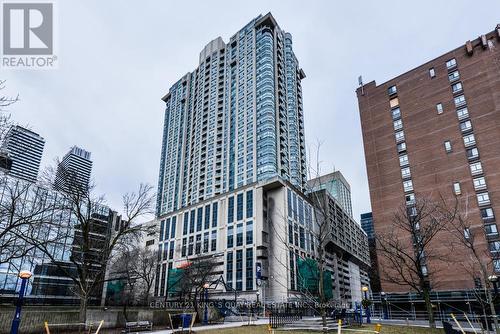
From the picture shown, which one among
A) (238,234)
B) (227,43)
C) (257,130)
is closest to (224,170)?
(257,130)

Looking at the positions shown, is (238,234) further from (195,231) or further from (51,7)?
(51,7)

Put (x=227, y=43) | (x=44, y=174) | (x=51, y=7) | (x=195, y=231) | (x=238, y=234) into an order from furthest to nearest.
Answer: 1. (x=227, y=43)
2. (x=195, y=231)
3. (x=238, y=234)
4. (x=44, y=174)
5. (x=51, y=7)

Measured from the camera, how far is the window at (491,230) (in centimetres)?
4603

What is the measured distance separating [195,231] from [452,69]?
69.7 meters

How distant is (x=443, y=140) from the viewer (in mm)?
55219

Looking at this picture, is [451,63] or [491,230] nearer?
[491,230]

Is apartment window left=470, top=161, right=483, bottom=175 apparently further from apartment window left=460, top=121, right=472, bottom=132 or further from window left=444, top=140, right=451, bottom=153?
apartment window left=460, top=121, right=472, bottom=132

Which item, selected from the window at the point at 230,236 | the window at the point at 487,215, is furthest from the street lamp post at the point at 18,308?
the window at the point at 230,236

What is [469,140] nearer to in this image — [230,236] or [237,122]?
[230,236]

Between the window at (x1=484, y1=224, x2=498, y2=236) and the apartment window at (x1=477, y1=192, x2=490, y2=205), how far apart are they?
3.58 metres

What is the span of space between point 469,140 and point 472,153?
2.50 metres

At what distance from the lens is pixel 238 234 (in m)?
73.1

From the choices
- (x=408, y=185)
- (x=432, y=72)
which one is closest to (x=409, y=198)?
(x=408, y=185)

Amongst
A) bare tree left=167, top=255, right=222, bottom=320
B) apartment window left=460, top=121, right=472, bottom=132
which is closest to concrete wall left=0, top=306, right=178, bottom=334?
bare tree left=167, top=255, right=222, bottom=320
